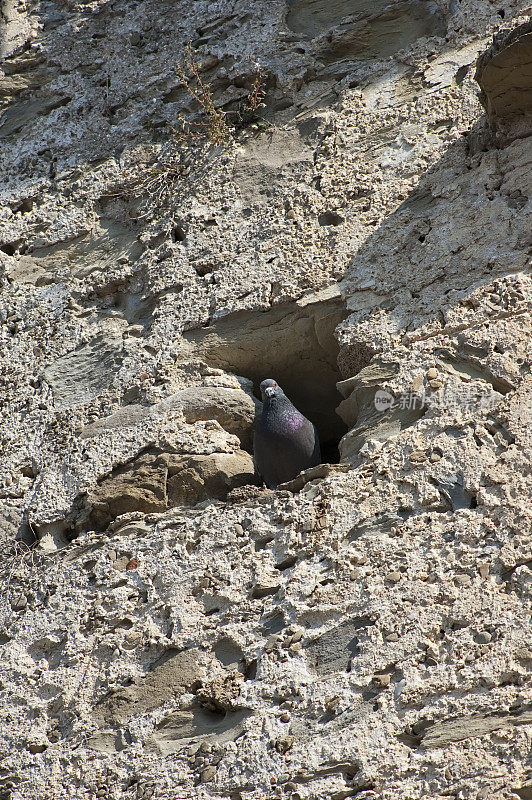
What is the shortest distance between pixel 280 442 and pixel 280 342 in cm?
43

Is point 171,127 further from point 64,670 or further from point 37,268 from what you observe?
point 64,670

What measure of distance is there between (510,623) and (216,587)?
0.94 meters

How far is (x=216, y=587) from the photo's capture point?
284 centimetres

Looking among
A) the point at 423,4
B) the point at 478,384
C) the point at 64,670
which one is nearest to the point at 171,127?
the point at 423,4

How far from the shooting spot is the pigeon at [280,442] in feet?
11.1

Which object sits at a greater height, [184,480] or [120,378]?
[120,378]

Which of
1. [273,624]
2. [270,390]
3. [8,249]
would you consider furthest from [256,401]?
[8,249]

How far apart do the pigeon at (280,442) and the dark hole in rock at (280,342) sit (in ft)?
0.57

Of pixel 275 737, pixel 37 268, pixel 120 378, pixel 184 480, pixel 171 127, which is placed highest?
pixel 171 127

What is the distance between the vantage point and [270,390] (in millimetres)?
3520

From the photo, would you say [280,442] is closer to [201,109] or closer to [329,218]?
[329,218]

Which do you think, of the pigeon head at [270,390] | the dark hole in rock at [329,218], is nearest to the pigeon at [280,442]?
the pigeon head at [270,390]

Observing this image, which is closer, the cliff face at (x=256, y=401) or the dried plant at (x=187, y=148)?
the cliff face at (x=256, y=401)

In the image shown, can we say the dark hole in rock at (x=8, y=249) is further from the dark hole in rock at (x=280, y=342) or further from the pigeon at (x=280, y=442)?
the pigeon at (x=280, y=442)
